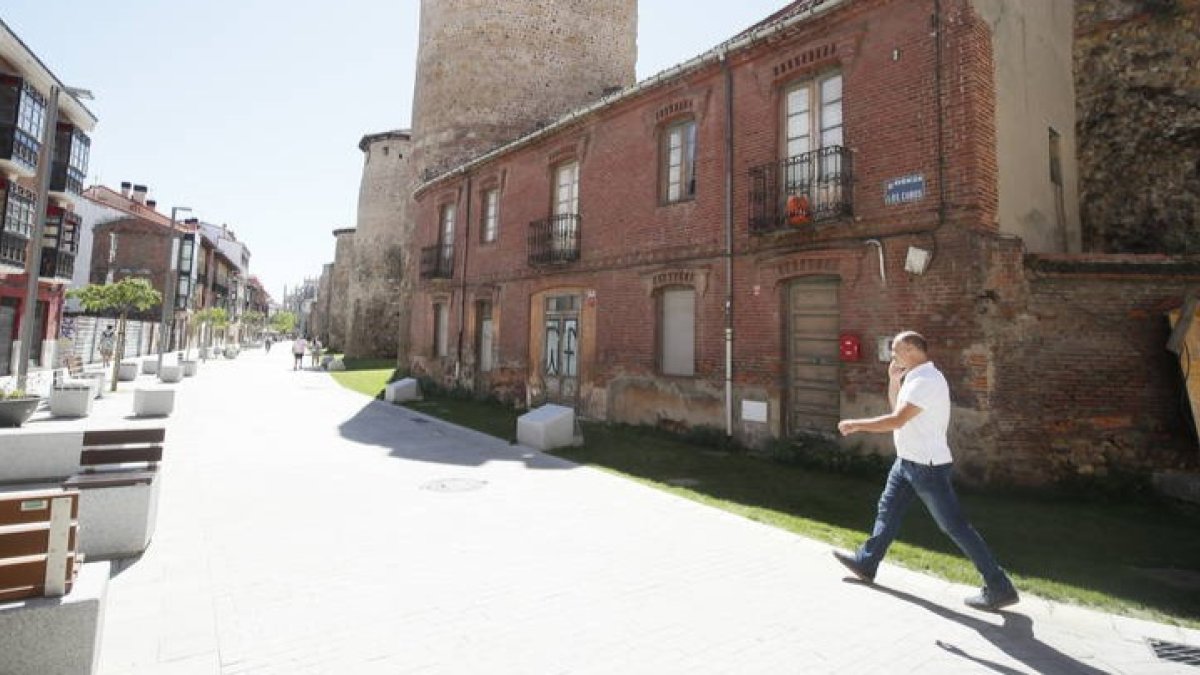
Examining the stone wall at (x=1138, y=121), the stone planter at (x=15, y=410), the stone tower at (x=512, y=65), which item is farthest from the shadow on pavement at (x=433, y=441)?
the stone tower at (x=512, y=65)

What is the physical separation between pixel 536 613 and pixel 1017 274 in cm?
752

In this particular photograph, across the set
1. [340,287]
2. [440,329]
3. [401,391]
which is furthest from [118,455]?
[340,287]

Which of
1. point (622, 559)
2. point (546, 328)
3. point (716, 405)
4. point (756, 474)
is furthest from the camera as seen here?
point (546, 328)

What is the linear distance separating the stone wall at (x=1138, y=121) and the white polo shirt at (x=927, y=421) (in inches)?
352

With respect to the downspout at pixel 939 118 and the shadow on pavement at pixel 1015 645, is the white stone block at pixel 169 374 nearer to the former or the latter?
the downspout at pixel 939 118

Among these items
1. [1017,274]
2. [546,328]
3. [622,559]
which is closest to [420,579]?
[622,559]

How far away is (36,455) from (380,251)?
112 feet

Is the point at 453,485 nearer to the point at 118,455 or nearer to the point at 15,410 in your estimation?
the point at 118,455

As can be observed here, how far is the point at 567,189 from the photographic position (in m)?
14.7

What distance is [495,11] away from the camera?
77.6 ft

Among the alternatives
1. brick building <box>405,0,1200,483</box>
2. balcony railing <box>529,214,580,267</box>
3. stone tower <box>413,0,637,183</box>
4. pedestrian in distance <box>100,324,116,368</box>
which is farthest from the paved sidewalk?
pedestrian in distance <box>100,324,116,368</box>

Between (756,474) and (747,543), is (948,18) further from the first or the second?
(747,543)

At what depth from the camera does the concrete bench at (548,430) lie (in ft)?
32.0

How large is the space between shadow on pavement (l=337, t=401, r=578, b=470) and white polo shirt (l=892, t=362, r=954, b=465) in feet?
16.8
